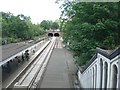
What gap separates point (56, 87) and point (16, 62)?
13.6 meters

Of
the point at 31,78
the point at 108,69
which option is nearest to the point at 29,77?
A: the point at 31,78

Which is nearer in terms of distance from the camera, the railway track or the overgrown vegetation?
the overgrown vegetation

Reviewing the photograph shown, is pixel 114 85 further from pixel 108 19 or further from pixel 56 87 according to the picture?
pixel 56 87

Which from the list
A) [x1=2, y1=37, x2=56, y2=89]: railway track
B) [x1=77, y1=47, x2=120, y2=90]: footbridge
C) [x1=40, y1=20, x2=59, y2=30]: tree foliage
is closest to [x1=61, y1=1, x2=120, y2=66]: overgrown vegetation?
[x1=77, y1=47, x2=120, y2=90]: footbridge

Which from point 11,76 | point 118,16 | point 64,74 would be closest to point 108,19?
point 118,16

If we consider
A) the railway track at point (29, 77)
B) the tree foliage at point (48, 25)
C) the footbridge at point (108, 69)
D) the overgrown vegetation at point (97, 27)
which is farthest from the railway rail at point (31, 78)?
the tree foliage at point (48, 25)

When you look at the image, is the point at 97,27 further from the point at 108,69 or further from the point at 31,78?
the point at 31,78

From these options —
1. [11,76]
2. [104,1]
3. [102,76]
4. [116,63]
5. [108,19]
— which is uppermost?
[104,1]

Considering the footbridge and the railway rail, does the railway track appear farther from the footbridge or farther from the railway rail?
the footbridge

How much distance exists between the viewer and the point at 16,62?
26.9 m

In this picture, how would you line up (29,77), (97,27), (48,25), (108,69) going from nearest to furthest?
(108,69), (97,27), (29,77), (48,25)

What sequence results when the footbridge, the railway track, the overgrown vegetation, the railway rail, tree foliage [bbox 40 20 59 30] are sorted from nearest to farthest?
the footbridge → the overgrown vegetation → the railway rail → the railway track → tree foliage [bbox 40 20 59 30]

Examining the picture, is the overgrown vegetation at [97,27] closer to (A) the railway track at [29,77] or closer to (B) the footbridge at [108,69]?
(B) the footbridge at [108,69]

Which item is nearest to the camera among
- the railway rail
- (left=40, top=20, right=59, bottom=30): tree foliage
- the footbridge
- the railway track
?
the footbridge
